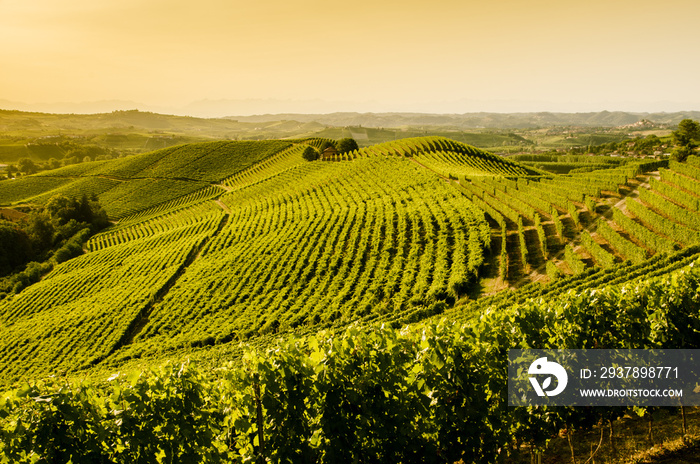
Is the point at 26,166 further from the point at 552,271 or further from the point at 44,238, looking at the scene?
the point at 552,271

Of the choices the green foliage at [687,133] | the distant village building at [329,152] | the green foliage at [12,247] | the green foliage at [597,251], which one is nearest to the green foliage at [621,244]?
the green foliage at [597,251]

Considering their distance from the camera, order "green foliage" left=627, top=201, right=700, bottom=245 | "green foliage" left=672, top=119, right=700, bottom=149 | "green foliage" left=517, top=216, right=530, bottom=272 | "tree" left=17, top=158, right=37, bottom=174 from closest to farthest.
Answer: "green foliage" left=627, top=201, right=700, bottom=245 < "green foliage" left=517, top=216, right=530, bottom=272 < "green foliage" left=672, top=119, right=700, bottom=149 < "tree" left=17, top=158, right=37, bottom=174

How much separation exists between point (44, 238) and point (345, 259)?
87.0 metres

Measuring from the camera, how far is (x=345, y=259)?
123ft

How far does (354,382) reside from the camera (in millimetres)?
7250

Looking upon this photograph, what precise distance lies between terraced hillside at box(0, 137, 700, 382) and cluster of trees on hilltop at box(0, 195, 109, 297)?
752cm

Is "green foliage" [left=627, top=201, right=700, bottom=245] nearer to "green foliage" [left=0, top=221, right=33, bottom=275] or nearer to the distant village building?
the distant village building

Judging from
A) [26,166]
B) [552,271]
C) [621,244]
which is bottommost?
[552,271]

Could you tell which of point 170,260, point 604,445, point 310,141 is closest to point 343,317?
point 604,445

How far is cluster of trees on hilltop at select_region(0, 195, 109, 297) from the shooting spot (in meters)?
71.4

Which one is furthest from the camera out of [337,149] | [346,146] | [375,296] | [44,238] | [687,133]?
[337,149]

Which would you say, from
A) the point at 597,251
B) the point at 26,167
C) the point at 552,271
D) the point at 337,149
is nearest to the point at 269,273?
the point at 552,271

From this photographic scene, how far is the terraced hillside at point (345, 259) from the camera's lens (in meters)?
28.6

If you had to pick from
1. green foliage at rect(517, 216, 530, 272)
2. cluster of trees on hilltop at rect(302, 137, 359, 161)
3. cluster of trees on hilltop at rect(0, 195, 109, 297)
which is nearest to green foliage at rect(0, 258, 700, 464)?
green foliage at rect(517, 216, 530, 272)
